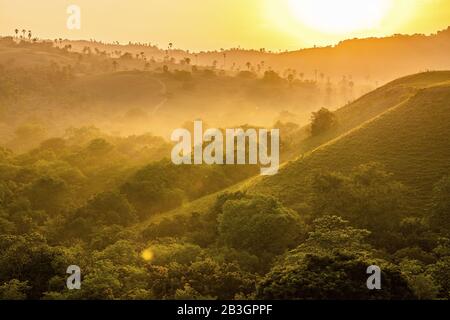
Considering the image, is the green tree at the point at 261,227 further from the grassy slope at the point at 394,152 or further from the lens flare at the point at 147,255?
the lens flare at the point at 147,255

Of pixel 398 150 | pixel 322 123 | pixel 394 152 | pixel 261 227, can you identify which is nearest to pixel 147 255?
pixel 261 227

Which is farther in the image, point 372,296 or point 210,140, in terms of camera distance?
point 210,140

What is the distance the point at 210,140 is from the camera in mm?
108625

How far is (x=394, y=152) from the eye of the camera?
238 feet

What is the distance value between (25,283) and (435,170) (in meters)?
53.0

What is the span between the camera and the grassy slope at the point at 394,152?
2633 inches

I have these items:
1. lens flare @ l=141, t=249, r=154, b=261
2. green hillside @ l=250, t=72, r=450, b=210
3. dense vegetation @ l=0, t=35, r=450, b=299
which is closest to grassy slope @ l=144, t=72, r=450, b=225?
green hillside @ l=250, t=72, r=450, b=210

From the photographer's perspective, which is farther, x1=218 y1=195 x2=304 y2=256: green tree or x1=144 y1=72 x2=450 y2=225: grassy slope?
x1=144 y1=72 x2=450 y2=225: grassy slope

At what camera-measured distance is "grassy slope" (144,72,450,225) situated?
219 ft

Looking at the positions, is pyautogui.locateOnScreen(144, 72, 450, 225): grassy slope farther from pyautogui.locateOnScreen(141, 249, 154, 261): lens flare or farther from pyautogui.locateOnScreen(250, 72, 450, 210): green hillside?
pyautogui.locateOnScreen(141, 249, 154, 261): lens flare

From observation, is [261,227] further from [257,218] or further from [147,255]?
[147,255]

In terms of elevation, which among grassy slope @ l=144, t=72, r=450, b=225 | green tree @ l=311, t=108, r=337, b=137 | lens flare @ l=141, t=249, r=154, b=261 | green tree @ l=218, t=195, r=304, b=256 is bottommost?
lens flare @ l=141, t=249, r=154, b=261

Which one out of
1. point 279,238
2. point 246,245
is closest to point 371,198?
point 279,238
